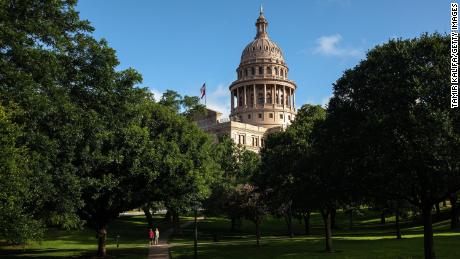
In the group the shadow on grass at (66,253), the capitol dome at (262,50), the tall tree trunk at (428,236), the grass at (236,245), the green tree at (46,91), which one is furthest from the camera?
the capitol dome at (262,50)

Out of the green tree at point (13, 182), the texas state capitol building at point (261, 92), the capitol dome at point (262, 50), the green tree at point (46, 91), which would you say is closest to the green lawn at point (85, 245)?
the green tree at point (46, 91)

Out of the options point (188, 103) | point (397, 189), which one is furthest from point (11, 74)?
point (188, 103)

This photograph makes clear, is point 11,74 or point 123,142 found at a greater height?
point 11,74

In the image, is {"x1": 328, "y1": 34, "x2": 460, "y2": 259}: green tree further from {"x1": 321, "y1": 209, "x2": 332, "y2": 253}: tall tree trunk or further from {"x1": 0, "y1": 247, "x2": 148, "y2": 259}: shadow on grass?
{"x1": 0, "y1": 247, "x2": 148, "y2": 259}: shadow on grass

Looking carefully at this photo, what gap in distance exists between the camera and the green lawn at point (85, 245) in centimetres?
3647

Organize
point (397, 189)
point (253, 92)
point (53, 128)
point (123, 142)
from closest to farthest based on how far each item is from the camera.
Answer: point (53, 128) → point (397, 189) → point (123, 142) → point (253, 92)

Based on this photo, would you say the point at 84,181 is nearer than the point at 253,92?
Yes

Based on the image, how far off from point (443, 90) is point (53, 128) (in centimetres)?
2009

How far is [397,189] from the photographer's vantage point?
26.1 m

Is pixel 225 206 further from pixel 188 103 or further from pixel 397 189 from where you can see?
pixel 397 189

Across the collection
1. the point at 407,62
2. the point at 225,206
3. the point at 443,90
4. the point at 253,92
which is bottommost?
the point at 225,206

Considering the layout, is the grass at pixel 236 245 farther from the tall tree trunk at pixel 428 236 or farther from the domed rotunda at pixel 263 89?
the domed rotunda at pixel 263 89

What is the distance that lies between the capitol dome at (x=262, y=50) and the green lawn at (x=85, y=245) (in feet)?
306

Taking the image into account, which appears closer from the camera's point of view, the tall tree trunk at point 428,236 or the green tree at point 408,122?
the green tree at point 408,122
